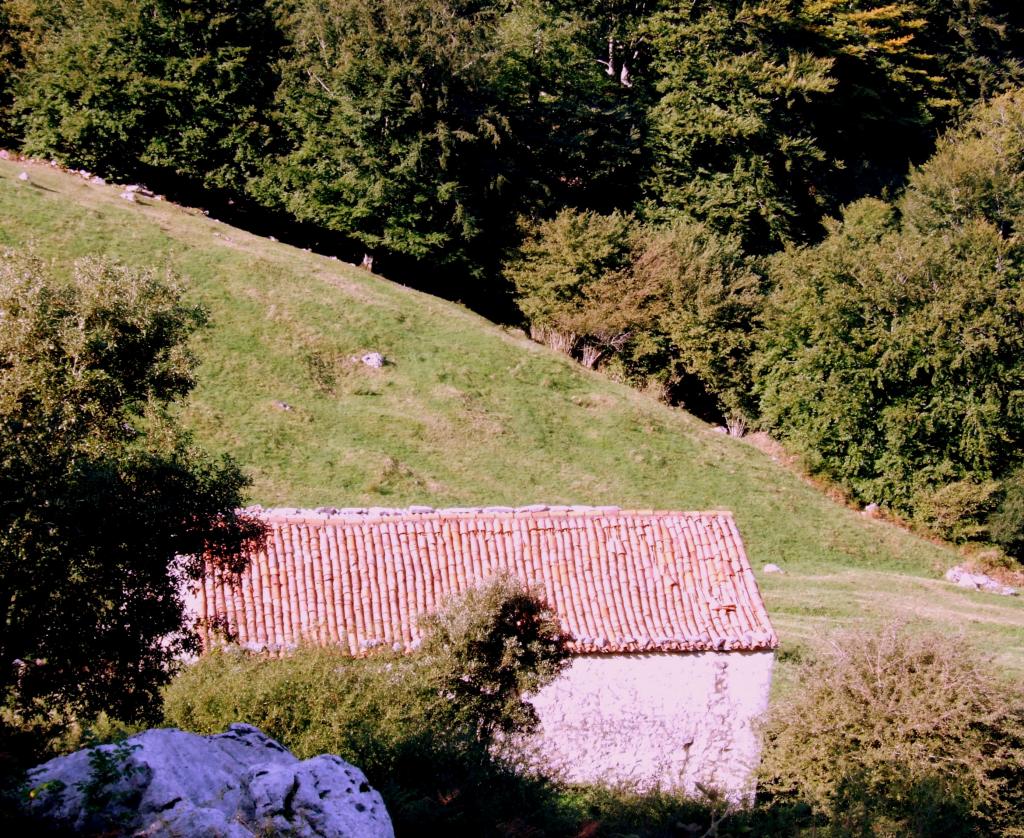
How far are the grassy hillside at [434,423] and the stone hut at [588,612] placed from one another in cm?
663

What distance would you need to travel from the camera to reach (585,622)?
1855 centimetres

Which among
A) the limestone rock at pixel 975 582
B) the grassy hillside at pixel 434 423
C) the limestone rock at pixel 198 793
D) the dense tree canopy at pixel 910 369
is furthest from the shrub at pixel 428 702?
the dense tree canopy at pixel 910 369

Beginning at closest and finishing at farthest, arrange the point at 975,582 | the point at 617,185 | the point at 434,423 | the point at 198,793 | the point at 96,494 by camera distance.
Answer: the point at 198,793 < the point at 96,494 < the point at 434,423 < the point at 975,582 < the point at 617,185

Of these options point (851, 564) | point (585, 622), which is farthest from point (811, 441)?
point (585, 622)

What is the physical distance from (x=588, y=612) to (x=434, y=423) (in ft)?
49.4

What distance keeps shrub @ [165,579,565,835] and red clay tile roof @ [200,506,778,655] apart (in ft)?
3.80

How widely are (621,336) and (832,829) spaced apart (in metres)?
28.4

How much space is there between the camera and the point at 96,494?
10.9 metres

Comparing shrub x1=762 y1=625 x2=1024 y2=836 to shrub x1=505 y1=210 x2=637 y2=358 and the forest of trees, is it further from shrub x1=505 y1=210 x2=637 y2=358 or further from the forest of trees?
shrub x1=505 y1=210 x2=637 y2=358

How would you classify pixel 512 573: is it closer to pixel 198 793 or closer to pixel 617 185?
pixel 198 793

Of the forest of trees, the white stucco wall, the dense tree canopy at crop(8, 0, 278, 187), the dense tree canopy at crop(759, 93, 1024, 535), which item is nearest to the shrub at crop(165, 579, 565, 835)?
the white stucco wall

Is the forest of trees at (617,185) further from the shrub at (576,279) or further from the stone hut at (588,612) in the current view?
the stone hut at (588,612)

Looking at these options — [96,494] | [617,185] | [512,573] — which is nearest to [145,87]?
[617,185]

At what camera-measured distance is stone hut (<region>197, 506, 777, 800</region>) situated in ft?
58.7
